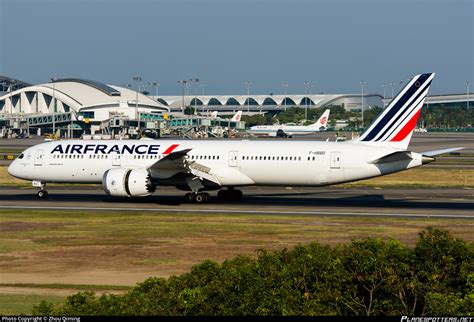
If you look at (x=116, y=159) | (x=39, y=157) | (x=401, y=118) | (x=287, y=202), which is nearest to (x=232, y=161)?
(x=287, y=202)

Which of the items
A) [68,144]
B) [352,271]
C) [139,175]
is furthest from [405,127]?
[352,271]

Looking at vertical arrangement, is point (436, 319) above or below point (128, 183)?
above

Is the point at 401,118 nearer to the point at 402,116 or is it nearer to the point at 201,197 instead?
the point at 402,116

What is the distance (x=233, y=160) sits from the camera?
49000 mm

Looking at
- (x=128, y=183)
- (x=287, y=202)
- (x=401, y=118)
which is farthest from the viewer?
(x=287, y=202)

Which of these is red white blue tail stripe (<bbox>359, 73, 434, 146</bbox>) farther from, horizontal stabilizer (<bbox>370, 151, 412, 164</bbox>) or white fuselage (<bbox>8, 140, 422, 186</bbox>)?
horizontal stabilizer (<bbox>370, 151, 412, 164</bbox>)

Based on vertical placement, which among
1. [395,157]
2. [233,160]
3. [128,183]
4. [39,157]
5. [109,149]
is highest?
[109,149]

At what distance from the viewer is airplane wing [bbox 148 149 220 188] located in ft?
156

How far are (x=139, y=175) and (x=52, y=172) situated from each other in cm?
699

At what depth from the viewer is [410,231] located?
37.8m

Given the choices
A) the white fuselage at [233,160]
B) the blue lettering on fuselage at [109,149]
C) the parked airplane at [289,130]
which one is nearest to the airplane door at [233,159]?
the white fuselage at [233,160]

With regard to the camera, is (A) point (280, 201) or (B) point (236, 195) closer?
(A) point (280, 201)

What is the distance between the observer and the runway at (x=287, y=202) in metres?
45.1

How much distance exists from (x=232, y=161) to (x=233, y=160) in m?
0.09
